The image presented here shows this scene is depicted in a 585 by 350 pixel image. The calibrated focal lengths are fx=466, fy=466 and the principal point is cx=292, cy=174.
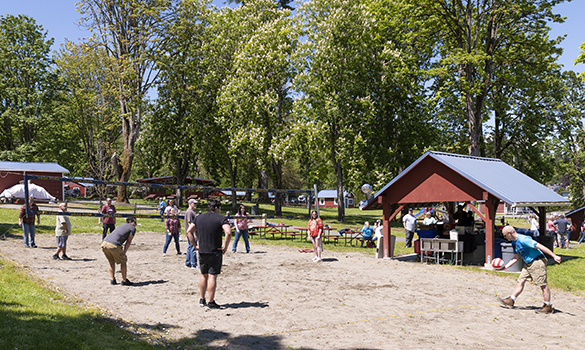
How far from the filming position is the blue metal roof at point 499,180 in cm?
1584

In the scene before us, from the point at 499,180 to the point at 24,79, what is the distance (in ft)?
164

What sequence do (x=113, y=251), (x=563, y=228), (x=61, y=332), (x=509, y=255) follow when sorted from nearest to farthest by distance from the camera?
1. (x=61, y=332)
2. (x=113, y=251)
3. (x=509, y=255)
4. (x=563, y=228)

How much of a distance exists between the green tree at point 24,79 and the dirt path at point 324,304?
1490 inches

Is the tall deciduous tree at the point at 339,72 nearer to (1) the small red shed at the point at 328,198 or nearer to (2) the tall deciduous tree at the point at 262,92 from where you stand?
(2) the tall deciduous tree at the point at 262,92

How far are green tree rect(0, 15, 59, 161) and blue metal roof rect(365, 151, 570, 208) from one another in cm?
4346

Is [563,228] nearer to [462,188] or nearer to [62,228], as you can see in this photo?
[462,188]

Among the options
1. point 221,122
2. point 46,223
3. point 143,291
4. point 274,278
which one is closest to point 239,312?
point 143,291

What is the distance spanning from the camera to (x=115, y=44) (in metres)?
39.5

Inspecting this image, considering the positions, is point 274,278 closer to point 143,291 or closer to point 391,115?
point 143,291

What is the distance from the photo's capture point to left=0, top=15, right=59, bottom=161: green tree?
48500 mm

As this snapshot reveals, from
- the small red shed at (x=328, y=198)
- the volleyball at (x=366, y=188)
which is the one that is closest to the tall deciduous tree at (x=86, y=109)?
the volleyball at (x=366, y=188)

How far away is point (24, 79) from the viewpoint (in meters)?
50.0

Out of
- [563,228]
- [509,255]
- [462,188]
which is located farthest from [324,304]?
[563,228]

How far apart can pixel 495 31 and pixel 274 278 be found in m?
23.2
